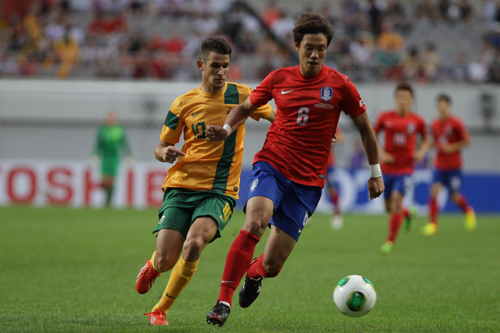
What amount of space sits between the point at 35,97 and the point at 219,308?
57.9 ft

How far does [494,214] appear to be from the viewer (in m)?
17.7

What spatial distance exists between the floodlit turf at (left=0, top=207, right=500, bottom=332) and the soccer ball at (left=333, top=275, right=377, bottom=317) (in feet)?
0.46

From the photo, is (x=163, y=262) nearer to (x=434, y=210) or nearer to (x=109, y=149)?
(x=434, y=210)

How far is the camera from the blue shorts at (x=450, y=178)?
13.0 m

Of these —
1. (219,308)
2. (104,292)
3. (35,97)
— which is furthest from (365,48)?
(219,308)

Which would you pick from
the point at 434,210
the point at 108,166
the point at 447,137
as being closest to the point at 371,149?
the point at 434,210

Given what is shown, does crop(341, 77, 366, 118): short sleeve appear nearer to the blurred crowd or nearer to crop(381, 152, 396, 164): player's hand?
crop(381, 152, 396, 164): player's hand

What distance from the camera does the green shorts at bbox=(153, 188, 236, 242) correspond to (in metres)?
4.80

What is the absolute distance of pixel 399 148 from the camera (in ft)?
32.3

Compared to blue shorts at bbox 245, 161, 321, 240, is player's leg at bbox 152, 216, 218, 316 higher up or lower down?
lower down

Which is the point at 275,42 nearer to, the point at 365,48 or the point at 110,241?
the point at 365,48

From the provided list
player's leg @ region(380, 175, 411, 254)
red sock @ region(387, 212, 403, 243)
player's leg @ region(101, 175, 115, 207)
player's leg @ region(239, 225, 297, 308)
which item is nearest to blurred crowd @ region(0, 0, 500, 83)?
player's leg @ region(101, 175, 115, 207)

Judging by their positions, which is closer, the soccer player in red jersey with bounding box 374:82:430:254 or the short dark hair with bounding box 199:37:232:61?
the short dark hair with bounding box 199:37:232:61

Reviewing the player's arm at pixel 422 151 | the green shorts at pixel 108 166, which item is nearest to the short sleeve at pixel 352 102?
the player's arm at pixel 422 151
